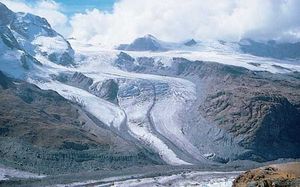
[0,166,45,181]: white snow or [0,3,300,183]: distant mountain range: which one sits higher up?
[0,3,300,183]: distant mountain range

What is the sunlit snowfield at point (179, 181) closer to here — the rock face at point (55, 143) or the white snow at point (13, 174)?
the white snow at point (13, 174)

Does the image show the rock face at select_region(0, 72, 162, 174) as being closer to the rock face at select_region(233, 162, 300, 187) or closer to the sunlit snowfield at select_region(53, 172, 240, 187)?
A: the sunlit snowfield at select_region(53, 172, 240, 187)

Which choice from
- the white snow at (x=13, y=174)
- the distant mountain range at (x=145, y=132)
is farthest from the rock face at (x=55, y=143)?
the white snow at (x=13, y=174)

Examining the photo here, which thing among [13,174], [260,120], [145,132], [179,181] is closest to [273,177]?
[179,181]

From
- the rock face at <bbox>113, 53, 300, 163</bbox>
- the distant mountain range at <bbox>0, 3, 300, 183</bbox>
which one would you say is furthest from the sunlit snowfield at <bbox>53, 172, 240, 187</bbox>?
the rock face at <bbox>113, 53, 300, 163</bbox>

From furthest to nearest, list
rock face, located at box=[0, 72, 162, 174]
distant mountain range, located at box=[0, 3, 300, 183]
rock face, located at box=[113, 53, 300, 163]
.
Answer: rock face, located at box=[113, 53, 300, 163] < distant mountain range, located at box=[0, 3, 300, 183] < rock face, located at box=[0, 72, 162, 174]

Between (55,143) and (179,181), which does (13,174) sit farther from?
(179,181)
